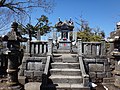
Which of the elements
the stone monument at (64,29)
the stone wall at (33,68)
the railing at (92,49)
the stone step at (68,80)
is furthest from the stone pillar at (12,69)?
the stone monument at (64,29)

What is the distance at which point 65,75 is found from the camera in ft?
31.3

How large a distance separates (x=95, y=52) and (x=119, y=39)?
459cm

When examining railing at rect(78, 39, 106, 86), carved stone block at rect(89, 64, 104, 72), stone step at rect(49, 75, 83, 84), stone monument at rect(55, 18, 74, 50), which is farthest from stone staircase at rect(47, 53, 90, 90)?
stone monument at rect(55, 18, 74, 50)

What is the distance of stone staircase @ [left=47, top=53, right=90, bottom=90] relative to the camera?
837cm

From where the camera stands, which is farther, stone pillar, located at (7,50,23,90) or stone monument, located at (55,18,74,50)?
stone monument, located at (55,18,74,50)

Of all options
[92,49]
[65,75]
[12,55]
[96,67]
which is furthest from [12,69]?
[92,49]

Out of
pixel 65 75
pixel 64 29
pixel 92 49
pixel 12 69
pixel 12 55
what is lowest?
pixel 65 75

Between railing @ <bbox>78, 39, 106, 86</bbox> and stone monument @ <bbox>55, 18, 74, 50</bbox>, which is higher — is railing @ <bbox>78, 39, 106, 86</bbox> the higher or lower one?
the lower one

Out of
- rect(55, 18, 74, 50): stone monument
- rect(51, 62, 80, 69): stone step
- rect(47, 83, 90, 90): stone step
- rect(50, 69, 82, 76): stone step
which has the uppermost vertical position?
rect(55, 18, 74, 50): stone monument

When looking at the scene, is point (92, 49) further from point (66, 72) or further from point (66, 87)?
point (66, 87)

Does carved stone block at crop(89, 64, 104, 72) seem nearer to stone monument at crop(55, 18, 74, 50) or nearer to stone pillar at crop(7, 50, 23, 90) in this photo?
stone pillar at crop(7, 50, 23, 90)

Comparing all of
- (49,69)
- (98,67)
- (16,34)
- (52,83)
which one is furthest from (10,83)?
(98,67)

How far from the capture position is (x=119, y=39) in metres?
6.69

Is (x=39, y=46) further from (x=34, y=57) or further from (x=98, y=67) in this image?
(x=98, y=67)
